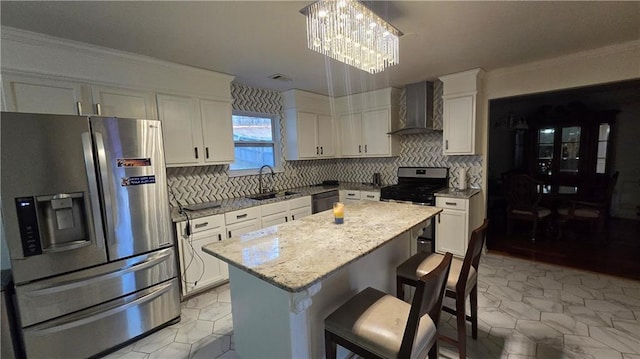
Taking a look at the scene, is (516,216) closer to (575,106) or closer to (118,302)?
(575,106)

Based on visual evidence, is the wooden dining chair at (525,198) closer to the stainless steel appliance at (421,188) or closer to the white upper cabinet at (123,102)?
the stainless steel appliance at (421,188)

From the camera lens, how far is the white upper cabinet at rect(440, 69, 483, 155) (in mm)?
3396

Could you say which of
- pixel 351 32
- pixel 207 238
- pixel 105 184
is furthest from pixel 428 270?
pixel 105 184

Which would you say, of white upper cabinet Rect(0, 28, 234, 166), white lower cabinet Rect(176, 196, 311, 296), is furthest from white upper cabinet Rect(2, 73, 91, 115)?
white lower cabinet Rect(176, 196, 311, 296)

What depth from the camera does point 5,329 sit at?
1729 mm

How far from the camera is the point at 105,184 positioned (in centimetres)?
195

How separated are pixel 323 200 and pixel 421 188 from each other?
1437 mm

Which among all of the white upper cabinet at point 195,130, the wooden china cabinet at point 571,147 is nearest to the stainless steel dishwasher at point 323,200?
the white upper cabinet at point 195,130

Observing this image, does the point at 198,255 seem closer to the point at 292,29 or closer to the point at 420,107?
the point at 292,29

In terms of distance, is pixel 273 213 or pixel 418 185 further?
pixel 418 185

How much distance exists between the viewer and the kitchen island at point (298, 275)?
1257 millimetres

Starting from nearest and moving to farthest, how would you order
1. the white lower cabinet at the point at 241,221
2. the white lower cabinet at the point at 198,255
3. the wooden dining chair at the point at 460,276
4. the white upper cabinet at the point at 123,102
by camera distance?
the wooden dining chair at the point at 460,276, the white upper cabinet at the point at 123,102, the white lower cabinet at the point at 198,255, the white lower cabinet at the point at 241,221

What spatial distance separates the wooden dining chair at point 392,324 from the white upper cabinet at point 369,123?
3.13 meters

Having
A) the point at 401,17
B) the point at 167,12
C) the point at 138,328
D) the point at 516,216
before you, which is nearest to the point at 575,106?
the point at 516,216
